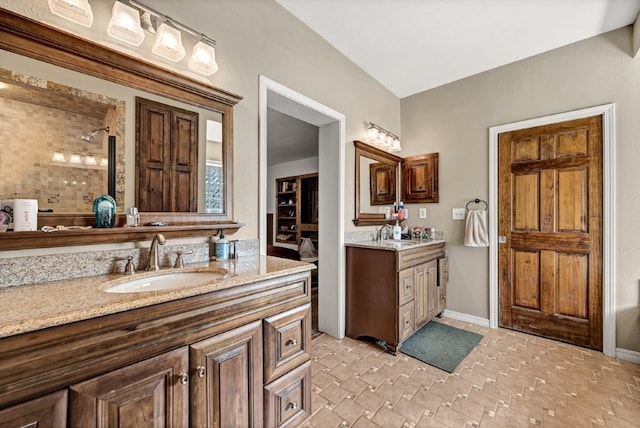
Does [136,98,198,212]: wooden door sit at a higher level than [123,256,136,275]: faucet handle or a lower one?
higher

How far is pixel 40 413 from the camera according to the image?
2.38ft

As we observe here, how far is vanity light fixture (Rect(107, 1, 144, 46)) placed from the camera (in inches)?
49.7

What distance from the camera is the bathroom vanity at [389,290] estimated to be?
228 centimetres

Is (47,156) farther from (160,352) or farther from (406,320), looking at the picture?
(406,320)

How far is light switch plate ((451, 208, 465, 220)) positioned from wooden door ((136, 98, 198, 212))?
8.85 feet

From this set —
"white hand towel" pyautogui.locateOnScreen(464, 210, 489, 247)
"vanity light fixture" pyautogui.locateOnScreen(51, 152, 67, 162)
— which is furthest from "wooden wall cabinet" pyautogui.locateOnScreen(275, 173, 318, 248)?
"vanity light fixture" pyautogui.locateOnScreen(51, 152, 67, 162)

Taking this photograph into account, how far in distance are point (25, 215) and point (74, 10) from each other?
901mm

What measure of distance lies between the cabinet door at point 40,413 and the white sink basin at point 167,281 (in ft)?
1.44

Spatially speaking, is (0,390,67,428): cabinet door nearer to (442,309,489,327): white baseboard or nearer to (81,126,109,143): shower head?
(81,126,109,143): shower head

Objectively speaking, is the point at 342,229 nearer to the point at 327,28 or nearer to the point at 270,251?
the point at 327,28

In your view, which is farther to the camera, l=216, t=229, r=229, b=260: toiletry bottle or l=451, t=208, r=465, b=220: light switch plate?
l=451, t=208, r=465, b=220: light switch plate

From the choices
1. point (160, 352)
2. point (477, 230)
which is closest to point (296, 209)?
point (477, 230)

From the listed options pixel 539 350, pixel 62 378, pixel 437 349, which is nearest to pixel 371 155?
pixel 437 349

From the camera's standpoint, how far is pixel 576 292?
241cm
